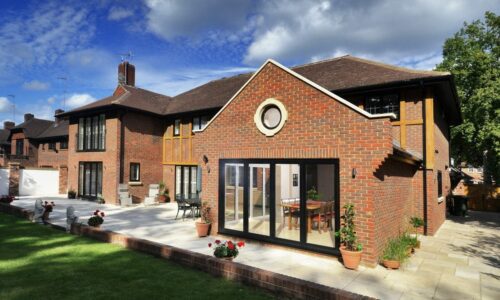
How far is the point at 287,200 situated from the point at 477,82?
51.0 feet

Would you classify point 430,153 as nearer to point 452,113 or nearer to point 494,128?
point 494,128

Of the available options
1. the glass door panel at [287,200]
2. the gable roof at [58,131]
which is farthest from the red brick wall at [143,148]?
the glass door panel at [287,200]

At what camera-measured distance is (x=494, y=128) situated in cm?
1411

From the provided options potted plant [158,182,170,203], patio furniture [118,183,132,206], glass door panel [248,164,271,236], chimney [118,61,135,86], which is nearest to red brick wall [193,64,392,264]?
glass door panel [248,164,271,236]

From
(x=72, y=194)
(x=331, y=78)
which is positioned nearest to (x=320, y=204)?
(x=331, y=78)

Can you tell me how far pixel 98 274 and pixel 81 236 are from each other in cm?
411

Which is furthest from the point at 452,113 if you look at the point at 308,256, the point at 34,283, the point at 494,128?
the point at 34,283

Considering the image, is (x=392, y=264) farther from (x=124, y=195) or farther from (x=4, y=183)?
(x=4, y=183)

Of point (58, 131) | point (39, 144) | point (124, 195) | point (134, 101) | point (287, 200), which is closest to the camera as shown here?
point (287, 200)

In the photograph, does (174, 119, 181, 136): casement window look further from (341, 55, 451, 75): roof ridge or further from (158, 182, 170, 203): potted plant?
(341, 55, 451, 75): roof ridge

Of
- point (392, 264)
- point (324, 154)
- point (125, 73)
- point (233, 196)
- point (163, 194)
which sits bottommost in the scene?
point (392, 264)

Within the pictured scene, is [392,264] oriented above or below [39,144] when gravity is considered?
below

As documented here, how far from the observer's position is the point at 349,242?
698 centimetres

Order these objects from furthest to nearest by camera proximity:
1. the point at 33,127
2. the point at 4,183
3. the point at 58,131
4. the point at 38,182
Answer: the point at 33,127 → the point at 58,131 → the point at 38,182 → the point at 4,183
